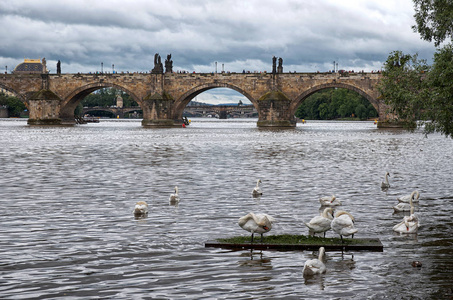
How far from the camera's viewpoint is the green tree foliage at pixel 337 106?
126 m

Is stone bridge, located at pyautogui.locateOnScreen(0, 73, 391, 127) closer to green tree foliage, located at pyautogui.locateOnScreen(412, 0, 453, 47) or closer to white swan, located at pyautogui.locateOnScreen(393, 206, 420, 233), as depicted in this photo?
green tree foliage, located at pyautogui.locateOnScreen(412, 0, 453, 47)

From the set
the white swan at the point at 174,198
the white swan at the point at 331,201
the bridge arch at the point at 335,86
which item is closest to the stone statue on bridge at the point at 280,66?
the bridge arch at the point at 335,86

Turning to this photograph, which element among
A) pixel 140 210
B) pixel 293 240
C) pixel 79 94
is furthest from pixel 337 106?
pixel 293 240

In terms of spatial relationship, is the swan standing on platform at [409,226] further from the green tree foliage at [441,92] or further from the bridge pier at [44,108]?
the bridge pier at [44,108]

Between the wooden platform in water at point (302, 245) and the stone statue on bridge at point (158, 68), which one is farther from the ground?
the stone statue on bridge at point (158, 68)

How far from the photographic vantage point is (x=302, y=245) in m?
8.99

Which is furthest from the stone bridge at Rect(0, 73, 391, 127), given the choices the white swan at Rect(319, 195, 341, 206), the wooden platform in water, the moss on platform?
the wooden platform in water

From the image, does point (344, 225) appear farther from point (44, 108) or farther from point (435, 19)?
Answer: point (44, 108)

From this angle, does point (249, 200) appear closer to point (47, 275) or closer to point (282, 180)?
point (282, 180)

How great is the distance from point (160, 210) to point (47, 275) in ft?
16.8

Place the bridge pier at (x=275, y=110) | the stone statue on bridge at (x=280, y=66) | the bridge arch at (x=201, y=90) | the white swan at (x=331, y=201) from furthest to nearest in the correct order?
the bridge arch at (x=201, y=90)
the stone statue on bridge at (x=280, y=66)
the bridge pier at (x=275, y=110)
the white swan at (x=331, y=201)

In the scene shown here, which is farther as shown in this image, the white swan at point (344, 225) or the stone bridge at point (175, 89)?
the stone bridge at point (175, 89)

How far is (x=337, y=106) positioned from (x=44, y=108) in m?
69.6

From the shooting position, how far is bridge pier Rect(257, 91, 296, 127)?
234 ft
